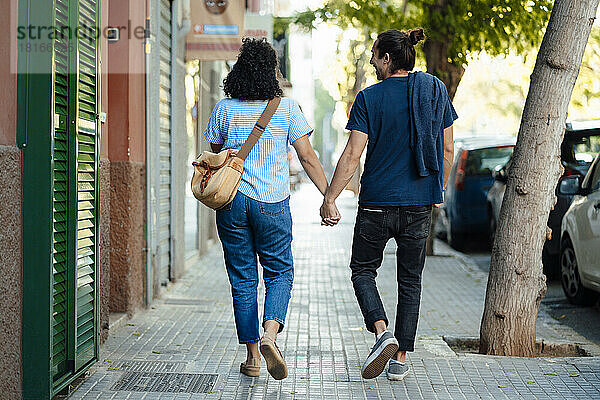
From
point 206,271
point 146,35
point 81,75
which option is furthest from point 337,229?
point 81,75

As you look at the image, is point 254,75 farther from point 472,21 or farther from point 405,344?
point 472,21

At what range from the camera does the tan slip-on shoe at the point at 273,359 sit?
5.29 metres

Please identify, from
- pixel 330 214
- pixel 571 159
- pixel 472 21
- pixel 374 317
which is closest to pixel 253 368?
pixel 374 317

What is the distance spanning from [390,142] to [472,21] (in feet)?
22.1

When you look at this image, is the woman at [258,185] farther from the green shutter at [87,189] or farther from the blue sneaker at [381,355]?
the green shutter at [87,189]

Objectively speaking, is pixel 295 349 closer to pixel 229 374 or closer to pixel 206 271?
pixel 229 374

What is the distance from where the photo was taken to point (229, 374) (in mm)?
5926

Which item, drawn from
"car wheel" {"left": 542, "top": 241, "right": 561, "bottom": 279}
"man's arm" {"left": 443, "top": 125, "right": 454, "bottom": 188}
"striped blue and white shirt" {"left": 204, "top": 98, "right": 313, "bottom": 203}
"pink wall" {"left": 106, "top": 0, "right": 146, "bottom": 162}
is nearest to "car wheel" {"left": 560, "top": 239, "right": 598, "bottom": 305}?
"car wheel" {"left": 542, "top": 241, "right": 561, "bottom": 279}

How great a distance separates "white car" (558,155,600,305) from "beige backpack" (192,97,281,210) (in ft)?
13.2

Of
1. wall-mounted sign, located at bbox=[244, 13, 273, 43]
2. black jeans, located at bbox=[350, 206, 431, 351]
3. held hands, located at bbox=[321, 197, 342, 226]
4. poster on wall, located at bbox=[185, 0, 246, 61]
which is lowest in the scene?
black jeans, located at bbox=[350, 206, 431, 351]

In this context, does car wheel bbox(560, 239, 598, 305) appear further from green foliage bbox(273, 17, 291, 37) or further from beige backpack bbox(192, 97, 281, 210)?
green foliage bbox(273, 17, 291, 37)

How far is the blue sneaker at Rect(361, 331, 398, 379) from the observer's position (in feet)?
17.8

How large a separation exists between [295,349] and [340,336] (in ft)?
2.19

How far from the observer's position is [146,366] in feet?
20.1
